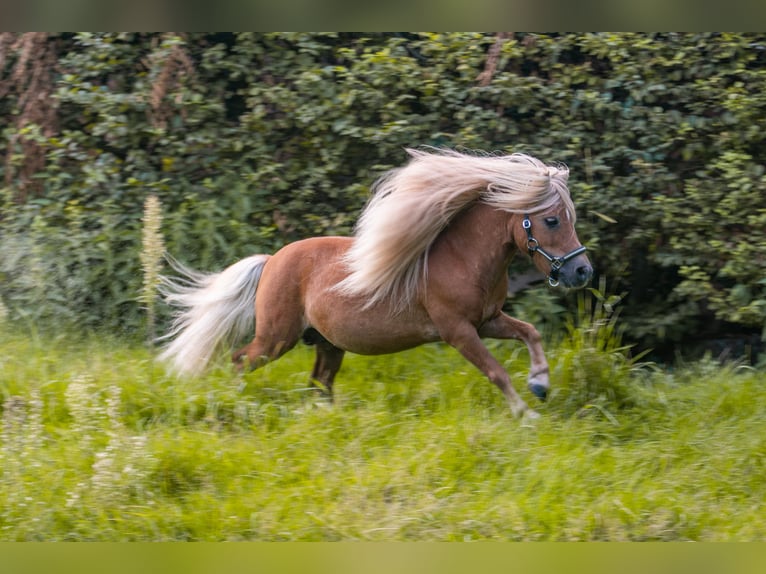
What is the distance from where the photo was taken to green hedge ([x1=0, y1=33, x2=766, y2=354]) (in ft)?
24.4

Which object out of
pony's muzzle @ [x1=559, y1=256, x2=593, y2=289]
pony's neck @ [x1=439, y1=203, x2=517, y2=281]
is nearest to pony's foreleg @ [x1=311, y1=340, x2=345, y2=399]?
pony's neck @ [x1=439, y1=203, x2=517, y2=281]

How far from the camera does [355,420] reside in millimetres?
5504

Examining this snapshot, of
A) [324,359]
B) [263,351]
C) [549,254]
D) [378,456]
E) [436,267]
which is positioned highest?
[549,254]

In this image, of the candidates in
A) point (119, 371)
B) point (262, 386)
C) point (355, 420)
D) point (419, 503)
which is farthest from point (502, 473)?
point (119, 371)

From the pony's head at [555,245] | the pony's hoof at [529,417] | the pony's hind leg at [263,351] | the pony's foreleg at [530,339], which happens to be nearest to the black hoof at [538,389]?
the pony's foreleg at [530,339]

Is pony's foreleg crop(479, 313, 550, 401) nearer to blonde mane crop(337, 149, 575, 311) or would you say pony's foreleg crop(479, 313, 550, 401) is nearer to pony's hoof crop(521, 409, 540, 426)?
pony's hoof crop(521, 409, 540, 426)

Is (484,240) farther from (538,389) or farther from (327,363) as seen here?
(327,363)

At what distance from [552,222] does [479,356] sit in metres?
0.90

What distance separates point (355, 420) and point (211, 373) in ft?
3.72

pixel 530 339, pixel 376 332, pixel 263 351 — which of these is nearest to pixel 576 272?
pixel 530 339

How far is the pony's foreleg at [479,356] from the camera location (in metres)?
5.57

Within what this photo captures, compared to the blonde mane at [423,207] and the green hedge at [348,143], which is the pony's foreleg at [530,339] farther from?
the green hedge at [348,143]

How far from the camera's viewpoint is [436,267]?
5.73 meters

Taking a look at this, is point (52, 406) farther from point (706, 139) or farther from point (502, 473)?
point (706, 139)
